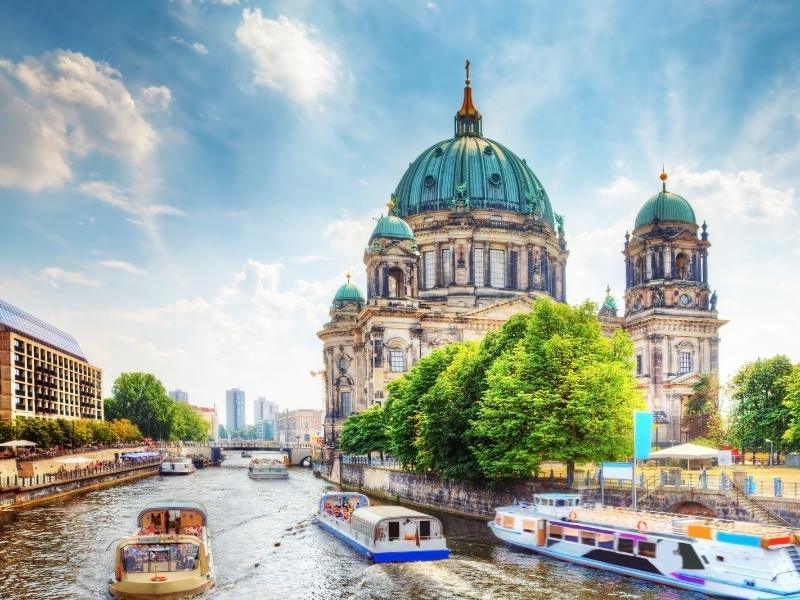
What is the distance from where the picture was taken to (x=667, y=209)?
10400 cm

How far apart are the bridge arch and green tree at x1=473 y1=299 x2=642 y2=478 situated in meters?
6.58

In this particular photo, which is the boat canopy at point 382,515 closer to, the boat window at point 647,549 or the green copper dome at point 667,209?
the boat window at point 647,549

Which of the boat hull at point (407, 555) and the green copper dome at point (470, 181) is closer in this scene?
the boat hull at point (407, 555)

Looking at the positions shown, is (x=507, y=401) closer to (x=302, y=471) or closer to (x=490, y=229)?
(x=490, y=229)

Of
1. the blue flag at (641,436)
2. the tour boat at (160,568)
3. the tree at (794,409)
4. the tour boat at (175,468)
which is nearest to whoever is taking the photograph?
the tour boat at (160,568)

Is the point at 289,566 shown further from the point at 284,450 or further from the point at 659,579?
the point at 284,450

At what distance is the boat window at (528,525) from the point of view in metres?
48.1

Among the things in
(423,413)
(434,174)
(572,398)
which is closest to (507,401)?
(572,398)

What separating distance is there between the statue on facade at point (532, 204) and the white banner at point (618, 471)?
7398 cm

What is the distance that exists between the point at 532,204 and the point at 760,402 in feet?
172

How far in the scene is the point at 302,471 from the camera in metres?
130

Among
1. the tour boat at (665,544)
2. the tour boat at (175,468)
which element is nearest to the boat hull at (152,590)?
the tour boat at (665,544)

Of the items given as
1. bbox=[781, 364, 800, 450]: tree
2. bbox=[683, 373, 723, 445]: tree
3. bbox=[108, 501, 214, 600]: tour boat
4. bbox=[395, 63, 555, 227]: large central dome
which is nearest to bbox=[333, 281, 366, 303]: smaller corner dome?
bbox=[395, 63, 555, 227]: large central dome

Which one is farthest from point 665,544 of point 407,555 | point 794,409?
point 794,409
